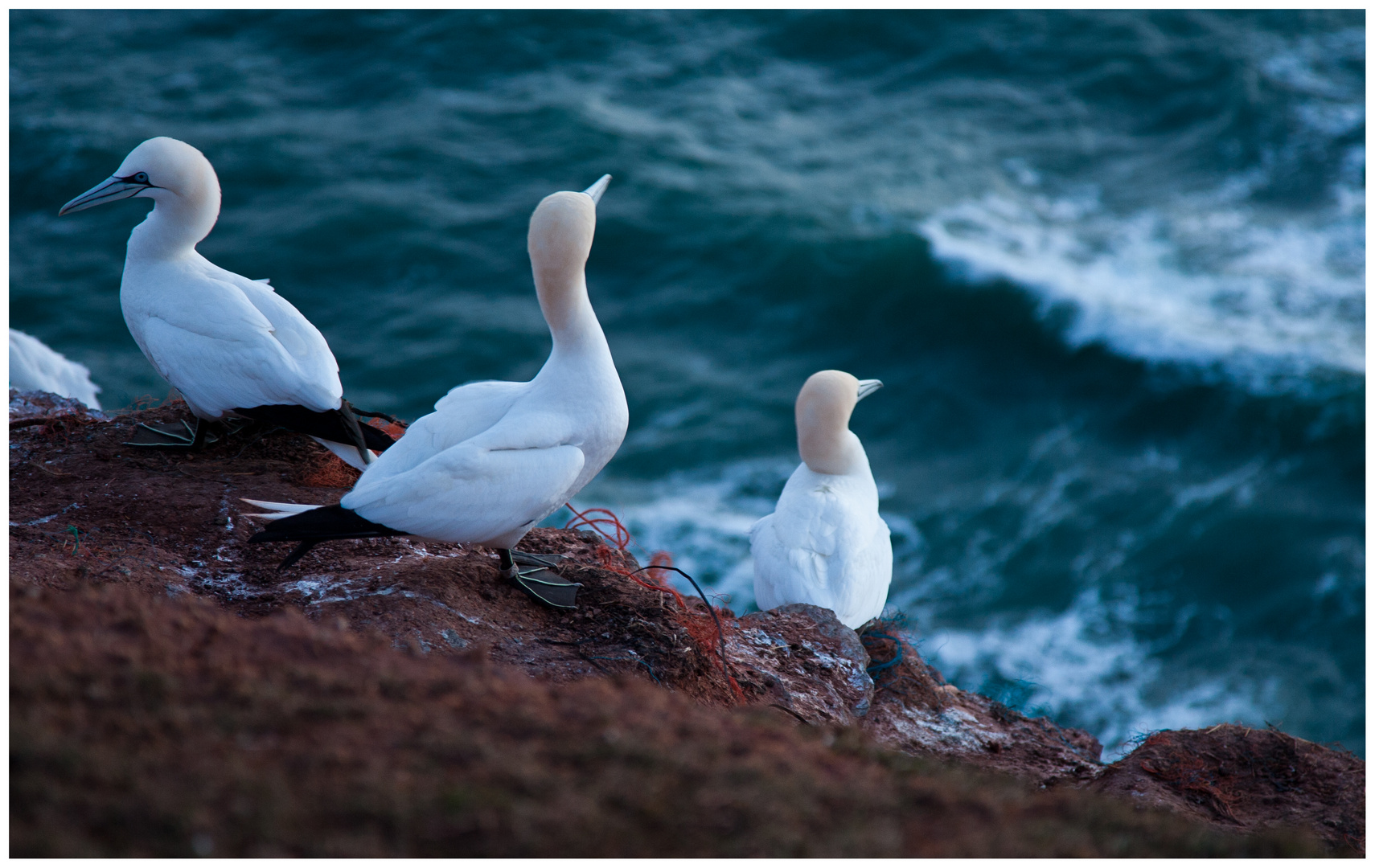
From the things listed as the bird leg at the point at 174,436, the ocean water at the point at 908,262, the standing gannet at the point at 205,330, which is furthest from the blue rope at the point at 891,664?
the ocean water at the point at 908,262

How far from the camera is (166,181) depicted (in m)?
5.63

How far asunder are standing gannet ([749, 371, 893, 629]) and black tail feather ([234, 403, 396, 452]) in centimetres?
232

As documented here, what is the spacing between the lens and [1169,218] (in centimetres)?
1497

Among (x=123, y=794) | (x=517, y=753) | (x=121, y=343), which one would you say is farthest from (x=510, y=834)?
(x=121, y=343)

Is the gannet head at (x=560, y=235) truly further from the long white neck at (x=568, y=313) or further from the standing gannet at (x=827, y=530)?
the standing gannet at (x=827, y=530)

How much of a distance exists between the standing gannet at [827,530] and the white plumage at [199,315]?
246 cm

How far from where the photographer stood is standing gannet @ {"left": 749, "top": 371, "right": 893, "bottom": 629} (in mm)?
5906

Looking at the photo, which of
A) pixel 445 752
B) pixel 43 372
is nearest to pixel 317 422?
pixel 445 752

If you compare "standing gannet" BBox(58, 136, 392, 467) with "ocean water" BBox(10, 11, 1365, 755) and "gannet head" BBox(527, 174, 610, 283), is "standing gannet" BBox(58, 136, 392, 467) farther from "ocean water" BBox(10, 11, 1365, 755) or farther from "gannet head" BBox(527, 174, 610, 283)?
"ocean water" BBox(10, 11, 1365, 755)

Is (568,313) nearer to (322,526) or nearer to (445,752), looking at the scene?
(322,526)

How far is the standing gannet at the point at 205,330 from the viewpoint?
5.12m

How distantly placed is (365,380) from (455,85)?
707cm

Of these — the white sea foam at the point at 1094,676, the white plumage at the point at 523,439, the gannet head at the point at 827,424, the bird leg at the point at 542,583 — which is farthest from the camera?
the white sea foam at the point at 1094,676

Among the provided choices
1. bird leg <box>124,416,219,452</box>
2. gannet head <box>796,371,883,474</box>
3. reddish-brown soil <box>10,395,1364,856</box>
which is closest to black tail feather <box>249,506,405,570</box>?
reddish-brown soil <box>10,395,1364,856</box>
